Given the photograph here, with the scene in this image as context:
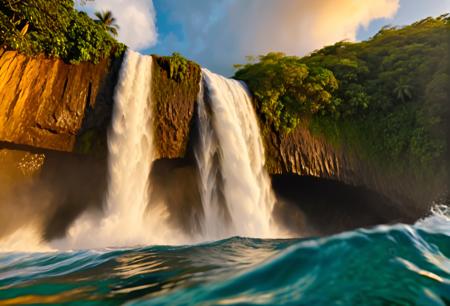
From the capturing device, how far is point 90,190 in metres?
9.51

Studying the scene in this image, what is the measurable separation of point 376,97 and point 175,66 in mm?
9381

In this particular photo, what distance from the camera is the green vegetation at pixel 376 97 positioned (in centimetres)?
1229

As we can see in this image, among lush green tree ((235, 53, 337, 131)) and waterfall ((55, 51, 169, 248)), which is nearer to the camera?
waterfall ((55, 51, 169, 248))

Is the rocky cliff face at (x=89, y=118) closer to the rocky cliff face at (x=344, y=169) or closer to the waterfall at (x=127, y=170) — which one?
the rocky cliff face at (x=344, y=169)

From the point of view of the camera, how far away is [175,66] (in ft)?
36.2

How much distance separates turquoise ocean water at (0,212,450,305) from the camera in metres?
1.42

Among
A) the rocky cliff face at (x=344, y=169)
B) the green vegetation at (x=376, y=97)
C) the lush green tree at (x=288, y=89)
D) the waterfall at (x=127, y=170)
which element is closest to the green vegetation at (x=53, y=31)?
the waterfall at (x=127, y=170)

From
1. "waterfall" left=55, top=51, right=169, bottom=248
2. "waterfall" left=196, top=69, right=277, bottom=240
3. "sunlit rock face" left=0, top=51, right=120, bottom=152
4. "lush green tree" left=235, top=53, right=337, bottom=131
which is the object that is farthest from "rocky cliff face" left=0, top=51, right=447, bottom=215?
"lush green tree" left=235, top=53, right=337, bottom=131

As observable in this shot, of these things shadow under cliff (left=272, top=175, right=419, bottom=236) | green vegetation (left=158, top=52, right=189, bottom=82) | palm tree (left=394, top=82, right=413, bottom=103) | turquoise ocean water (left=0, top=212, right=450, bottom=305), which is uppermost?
green vegetation (left=158, top=52, right=189, bottom=82)

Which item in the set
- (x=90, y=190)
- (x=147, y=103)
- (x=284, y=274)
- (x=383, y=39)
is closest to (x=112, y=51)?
(x=147, y=103)

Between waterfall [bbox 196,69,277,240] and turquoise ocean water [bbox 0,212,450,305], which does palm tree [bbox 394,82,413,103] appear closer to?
waterfall [bbox 196,69,277,240]

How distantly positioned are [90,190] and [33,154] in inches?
80.5

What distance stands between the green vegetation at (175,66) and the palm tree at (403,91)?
958cm

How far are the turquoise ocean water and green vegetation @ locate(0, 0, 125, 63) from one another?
794 centimetres
